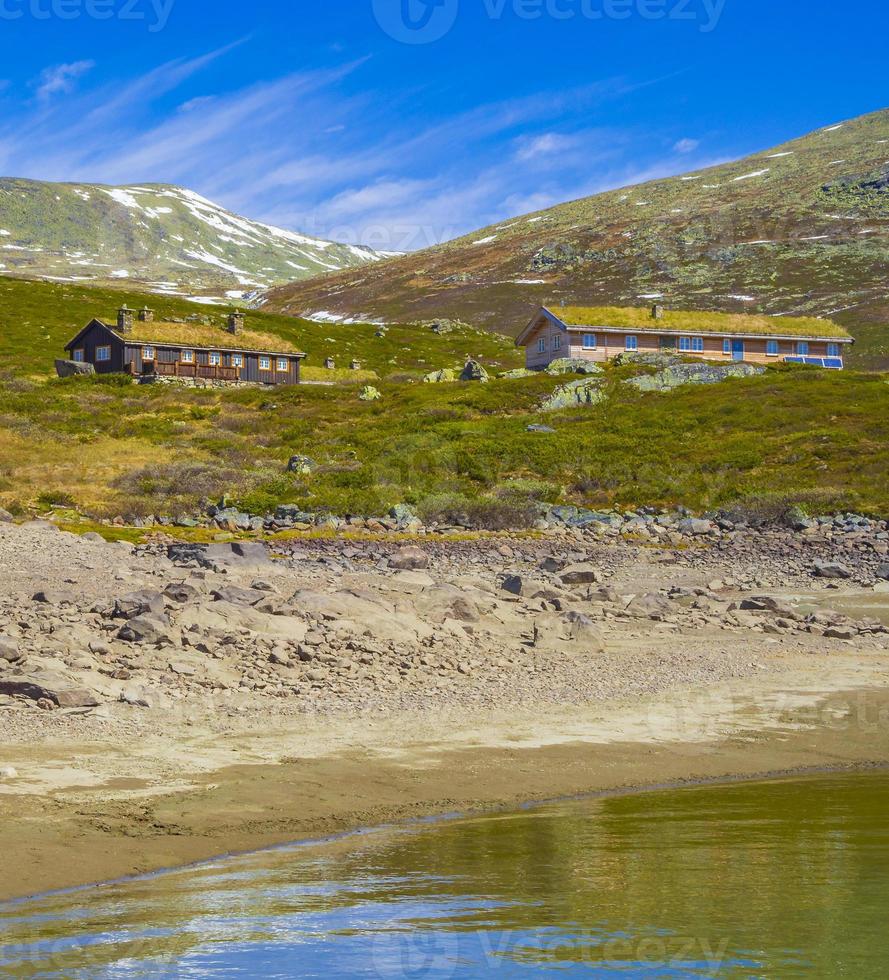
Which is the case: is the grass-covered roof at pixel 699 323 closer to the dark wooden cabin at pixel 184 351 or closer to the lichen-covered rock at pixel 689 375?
the lichen-covered rock at pixel 689 375

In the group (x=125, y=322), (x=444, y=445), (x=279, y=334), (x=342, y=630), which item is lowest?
(x=342, y=630)

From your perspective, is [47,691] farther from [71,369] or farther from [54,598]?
[71,369]

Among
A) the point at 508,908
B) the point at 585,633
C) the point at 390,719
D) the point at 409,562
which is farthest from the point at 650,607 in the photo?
the point at 508,908

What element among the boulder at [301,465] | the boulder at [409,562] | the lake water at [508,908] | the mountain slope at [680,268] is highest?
the mountain slope at [680,268]

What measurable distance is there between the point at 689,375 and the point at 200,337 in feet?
123

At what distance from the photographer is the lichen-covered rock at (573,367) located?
79.0 metres

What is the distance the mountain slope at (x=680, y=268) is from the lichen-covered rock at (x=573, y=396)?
55.7 m

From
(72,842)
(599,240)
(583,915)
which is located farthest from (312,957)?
(599,240)

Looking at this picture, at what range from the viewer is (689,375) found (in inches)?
2889

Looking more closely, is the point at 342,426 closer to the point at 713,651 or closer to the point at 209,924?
the point at 713,651

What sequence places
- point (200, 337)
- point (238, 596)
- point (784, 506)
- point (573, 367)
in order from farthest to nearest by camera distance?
point (200, 337)
point (573, 367)
point (784, 506)
point (238, 596)

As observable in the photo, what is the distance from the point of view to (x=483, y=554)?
34.8 m

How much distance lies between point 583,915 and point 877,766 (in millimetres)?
6882

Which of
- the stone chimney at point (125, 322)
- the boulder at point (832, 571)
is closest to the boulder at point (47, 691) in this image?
the boulder at point (832, 571)
